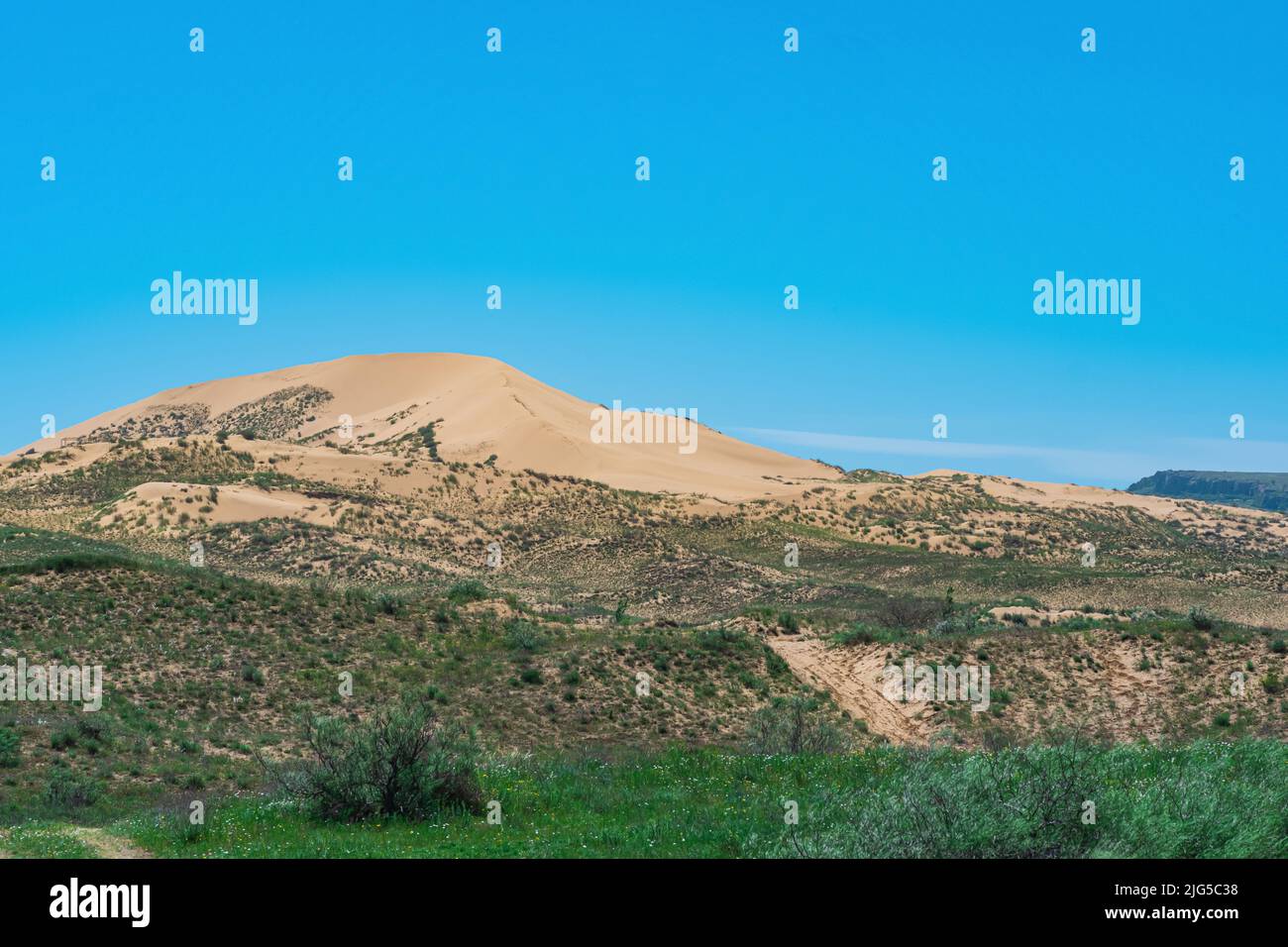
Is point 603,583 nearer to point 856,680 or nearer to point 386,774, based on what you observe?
point 856,680

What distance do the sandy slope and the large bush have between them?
7958cm

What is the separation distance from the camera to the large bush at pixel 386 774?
15750 millimetres

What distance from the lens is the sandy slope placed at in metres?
104

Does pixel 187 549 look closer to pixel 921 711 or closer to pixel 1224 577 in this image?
pixel 921 711

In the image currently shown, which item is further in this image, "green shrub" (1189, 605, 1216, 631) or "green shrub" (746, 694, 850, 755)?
"green shrub" (1189, 605, 1216, 631)

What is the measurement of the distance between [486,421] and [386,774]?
4024 inches

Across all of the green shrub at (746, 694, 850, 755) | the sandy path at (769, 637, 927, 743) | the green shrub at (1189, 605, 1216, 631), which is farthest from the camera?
the green shrub at (1189, 605, 1216, 631)

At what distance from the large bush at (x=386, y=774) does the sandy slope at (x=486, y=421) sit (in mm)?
79582

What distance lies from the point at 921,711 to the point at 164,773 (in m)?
19.9

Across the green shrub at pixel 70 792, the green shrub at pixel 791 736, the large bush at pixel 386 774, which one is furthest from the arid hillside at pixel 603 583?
the large bush at pixel 386 774


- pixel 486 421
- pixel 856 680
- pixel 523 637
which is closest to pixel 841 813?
pixel 856 680

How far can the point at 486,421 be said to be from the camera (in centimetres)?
11688

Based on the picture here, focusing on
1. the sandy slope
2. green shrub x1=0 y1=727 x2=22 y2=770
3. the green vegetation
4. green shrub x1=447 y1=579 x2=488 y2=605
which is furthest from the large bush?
the sandy slope

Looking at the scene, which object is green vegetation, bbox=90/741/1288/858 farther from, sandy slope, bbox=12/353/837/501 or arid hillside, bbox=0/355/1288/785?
sandy slope, bbox=12/353/837/501
